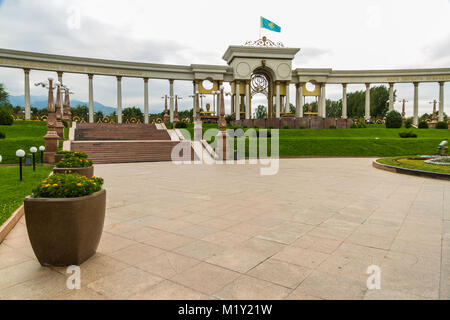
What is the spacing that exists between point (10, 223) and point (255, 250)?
180 inches

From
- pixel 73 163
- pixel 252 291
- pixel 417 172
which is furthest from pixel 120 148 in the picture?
pixel 252 291

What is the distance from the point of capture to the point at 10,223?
551 cm

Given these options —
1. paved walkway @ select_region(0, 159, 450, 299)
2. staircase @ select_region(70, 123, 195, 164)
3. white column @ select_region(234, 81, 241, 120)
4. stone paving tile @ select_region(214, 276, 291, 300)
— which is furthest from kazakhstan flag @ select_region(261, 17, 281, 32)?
stone paving tile @ select_region(214, 276, 291, 300)

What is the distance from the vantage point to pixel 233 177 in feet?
41.5

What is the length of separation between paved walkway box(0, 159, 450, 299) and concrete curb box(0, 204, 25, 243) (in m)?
0.13

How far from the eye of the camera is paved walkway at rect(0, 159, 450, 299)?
11.1 ft

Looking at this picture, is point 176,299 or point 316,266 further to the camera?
point 316,266

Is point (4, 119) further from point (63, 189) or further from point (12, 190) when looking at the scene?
point (63, 189)

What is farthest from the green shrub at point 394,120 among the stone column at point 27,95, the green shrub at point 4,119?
the stone column at point 27,95

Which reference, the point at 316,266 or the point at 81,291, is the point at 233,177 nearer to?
the point at 316,266

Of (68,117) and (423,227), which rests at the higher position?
(68,117)

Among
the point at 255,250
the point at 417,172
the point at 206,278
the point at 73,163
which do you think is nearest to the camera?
the point at 206,278
